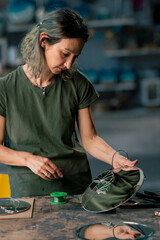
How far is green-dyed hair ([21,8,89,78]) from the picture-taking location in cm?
180

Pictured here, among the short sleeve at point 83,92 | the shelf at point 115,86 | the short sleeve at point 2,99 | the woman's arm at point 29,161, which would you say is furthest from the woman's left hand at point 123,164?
the shelf at point 115,86

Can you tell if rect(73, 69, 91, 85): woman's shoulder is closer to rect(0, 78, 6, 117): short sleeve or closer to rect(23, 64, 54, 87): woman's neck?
rect(23, 64, 54, 87): woman's neck

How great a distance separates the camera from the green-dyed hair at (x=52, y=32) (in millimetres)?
1802

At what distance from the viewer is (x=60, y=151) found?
6.44 ft

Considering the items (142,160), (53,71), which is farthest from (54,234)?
(142,160)

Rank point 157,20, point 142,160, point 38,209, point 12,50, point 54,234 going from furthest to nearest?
point 157,20 → point 12,50 → point 142,160 → point 38,209 → point 54,234

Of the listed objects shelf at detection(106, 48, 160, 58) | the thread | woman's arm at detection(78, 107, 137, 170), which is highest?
woman's arm at detection(78, 107, 137, 170)

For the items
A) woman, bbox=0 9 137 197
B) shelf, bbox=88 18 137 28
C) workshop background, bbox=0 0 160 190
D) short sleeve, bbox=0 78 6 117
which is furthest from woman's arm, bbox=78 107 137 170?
shelf, bbox=88 18 137 28

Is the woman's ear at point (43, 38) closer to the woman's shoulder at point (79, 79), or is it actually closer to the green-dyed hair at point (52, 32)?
the green-dyed hair at point (52, 32)

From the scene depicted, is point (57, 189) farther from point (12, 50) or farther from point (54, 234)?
point (12, 50)

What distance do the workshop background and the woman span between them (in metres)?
3.91

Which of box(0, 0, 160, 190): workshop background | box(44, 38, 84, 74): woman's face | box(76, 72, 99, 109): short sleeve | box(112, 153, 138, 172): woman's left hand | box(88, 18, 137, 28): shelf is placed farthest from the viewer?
box(88, 18, 137, 28): shelf

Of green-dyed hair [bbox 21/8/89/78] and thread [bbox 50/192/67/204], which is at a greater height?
green-dyed hair [bbox 21/8/89/78]

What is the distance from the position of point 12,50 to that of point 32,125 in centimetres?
455
